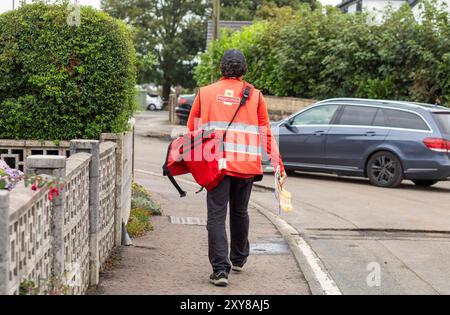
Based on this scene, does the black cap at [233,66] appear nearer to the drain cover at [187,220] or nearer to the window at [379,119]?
the drain cover at [187,220]

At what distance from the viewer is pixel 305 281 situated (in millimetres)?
7758

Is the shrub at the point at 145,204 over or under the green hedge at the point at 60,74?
under

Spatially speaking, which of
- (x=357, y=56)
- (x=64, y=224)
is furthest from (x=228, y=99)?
(x=357, y=56)

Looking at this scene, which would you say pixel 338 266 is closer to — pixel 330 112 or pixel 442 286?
pixel 442 286

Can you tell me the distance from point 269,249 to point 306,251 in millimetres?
383

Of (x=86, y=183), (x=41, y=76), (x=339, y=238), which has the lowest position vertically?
(x=339, y=238)

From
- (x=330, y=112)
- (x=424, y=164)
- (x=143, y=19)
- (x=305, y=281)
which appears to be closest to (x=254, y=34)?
(x=330, y=112)

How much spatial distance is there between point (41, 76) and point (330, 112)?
31.0 feet

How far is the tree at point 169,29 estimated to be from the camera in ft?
210

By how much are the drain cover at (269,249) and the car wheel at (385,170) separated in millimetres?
6735

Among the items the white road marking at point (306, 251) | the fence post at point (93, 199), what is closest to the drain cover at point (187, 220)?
the white road marking at point (306, 251)

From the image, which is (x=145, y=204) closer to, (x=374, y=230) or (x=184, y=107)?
(x=374, y=230)

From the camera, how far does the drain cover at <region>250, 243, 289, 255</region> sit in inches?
361

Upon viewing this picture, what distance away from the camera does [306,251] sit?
9.31 metres
